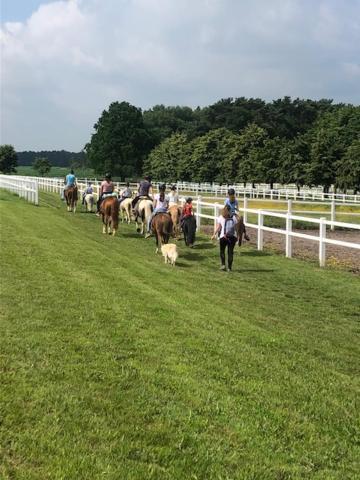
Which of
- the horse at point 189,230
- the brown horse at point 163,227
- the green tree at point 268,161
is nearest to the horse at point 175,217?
the horse at point 189,230

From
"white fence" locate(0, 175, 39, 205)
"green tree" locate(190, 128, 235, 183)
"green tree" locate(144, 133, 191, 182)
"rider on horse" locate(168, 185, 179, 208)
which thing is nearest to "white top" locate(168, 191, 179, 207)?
"rider on horse" locate(168, 185, 179, 208)

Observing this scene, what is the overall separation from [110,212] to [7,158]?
132 meters

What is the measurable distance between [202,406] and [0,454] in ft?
5.46

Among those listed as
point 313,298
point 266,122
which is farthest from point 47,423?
point 266,122

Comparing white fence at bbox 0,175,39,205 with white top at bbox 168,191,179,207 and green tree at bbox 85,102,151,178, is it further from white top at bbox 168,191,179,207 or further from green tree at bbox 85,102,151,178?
green tree at bbox 85,102,151,178

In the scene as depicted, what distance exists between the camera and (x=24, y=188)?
100 feet

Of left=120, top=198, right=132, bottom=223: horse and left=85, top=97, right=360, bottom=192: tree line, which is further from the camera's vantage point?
left=85, top=97, right=360, bottom=192: tree line

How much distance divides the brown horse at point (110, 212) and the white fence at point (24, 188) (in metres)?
10.1

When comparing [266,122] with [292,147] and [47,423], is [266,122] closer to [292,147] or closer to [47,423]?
[292,147]

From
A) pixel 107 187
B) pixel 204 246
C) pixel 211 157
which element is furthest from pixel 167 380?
pixel 211 157

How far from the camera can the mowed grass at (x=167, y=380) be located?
375 centimetres

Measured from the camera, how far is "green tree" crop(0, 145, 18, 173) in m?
142

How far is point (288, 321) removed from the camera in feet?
27.9

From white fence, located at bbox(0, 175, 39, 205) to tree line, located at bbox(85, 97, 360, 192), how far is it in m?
32.4
